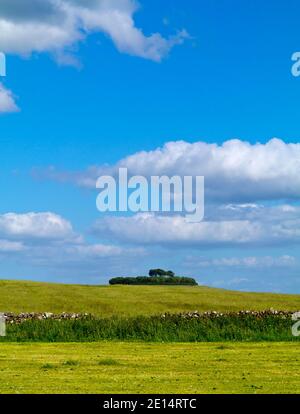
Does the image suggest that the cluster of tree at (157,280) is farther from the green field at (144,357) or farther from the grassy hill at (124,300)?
the green field at (144,357)

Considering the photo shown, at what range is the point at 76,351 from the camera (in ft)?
110

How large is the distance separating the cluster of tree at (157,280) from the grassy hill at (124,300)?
1573cm

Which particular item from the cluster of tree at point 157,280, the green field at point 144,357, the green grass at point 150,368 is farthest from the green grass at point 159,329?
the cluster of tree at point 157,280

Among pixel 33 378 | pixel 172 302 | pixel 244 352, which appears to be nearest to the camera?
pixel 33 378

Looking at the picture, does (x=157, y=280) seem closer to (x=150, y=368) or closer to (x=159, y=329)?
(x=159, y=329)

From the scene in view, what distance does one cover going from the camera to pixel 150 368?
26328mm

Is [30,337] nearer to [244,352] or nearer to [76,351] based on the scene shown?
[76,351]

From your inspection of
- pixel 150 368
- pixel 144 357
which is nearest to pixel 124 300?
pixel 144 357

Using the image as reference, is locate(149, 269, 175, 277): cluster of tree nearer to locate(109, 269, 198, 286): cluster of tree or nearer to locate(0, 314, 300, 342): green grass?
locate(109, 269, 198, 286): cluster of tree

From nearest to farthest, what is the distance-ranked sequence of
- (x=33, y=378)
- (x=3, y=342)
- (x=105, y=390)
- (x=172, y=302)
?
(x=105, y=390) < (x=33, y=378) < (x=3, y=342) < (x=172, y=302)

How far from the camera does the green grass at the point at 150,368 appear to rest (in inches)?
845

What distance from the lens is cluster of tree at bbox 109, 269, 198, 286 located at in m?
86.0
